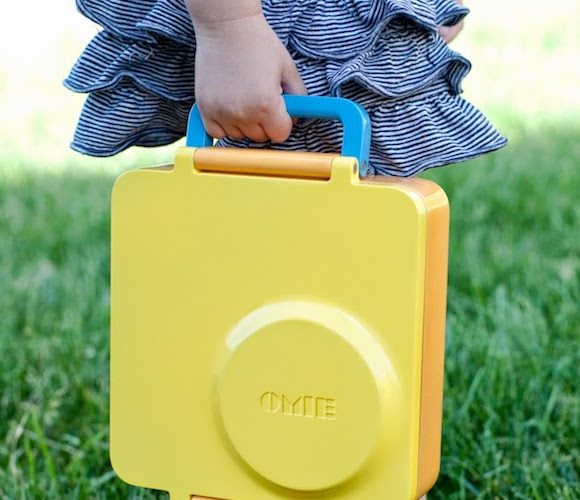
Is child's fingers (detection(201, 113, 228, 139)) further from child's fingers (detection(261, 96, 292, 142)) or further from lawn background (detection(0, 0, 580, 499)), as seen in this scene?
lawn background (detection(0, 0, 580, 499))

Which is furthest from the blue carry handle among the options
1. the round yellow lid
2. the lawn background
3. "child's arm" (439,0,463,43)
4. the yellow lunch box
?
the lawn background

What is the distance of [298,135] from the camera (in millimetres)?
1356

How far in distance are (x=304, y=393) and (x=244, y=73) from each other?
1.07ft

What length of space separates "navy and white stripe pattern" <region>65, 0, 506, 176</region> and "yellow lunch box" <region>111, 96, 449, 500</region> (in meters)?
0.07

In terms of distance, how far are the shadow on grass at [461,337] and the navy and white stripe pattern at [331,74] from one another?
488 mm

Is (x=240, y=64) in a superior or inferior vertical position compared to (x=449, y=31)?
superior

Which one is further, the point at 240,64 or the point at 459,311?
the point at 459,311

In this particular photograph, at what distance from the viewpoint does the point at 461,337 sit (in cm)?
203

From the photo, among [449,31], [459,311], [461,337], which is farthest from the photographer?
[459,311]

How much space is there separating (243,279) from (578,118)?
2.67m

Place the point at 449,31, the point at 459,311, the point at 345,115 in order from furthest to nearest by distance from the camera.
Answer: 1. the point at 459,311
2. the point at 449,31
3. the point at 345,115

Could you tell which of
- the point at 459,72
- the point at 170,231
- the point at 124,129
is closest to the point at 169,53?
the point at 124,129

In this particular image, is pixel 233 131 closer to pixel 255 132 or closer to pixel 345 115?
pixel 255 132

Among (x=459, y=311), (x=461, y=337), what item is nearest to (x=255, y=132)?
(x=461, y=337)
